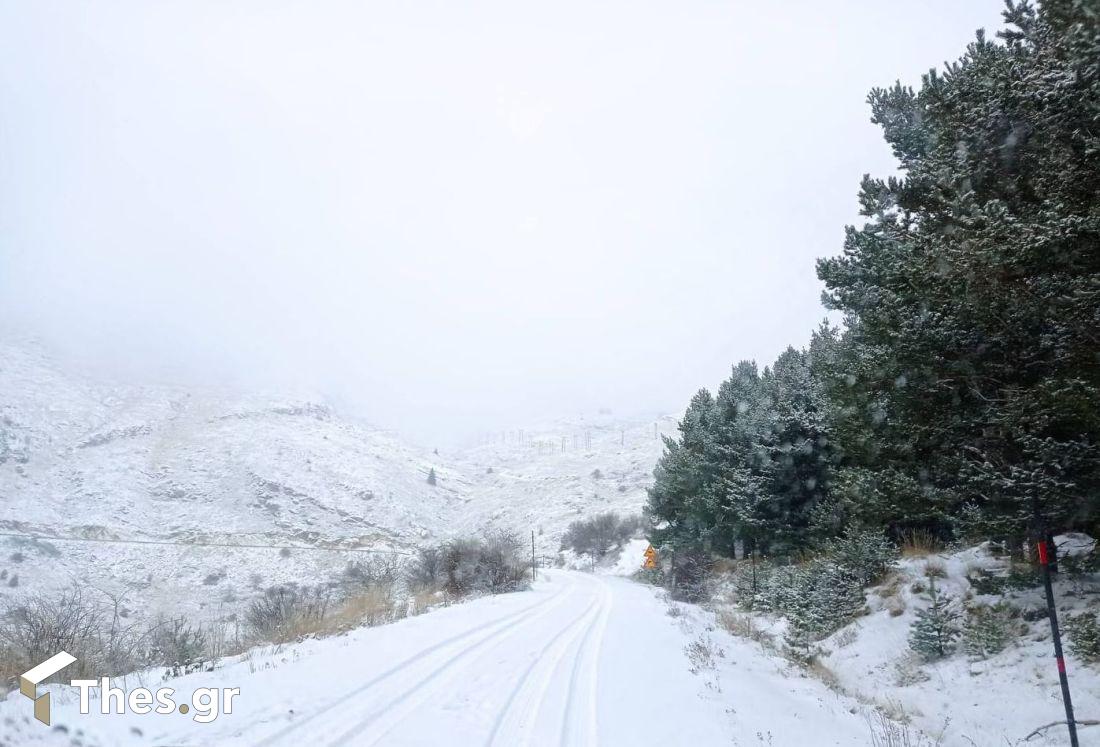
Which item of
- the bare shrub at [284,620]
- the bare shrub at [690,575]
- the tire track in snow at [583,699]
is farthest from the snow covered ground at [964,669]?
the bare shrub at [690,575]

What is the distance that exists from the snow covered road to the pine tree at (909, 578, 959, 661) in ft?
7.45

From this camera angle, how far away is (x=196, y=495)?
223ft

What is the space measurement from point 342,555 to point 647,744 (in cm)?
5978

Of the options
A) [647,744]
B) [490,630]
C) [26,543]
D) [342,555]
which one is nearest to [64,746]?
[647,744]

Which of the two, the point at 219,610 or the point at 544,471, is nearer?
the point at 219,610

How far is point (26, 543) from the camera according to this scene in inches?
1523

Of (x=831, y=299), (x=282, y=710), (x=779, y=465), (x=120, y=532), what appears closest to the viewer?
(x=282, y=710)

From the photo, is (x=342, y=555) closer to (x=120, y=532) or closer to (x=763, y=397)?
(x=120, y=532)

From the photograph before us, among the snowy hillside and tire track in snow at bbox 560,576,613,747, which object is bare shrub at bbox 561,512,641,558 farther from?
tire track in snow at bbox 560,576,613,747

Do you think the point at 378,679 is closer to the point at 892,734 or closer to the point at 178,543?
the point at 892,734

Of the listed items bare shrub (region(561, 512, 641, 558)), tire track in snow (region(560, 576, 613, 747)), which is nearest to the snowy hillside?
bare shrub (region(561, 512, 641, 558))

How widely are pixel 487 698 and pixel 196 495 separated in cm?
7326

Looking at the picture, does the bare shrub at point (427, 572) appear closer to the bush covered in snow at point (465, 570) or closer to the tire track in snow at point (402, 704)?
the bush covered in snow at point (465, 570)

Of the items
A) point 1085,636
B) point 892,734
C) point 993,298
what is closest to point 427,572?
point 892,734
